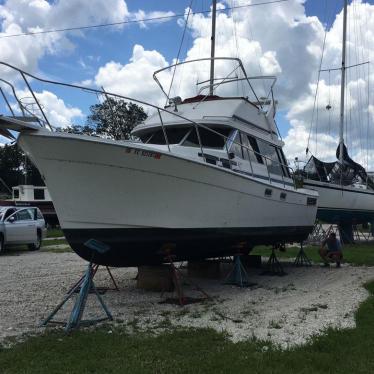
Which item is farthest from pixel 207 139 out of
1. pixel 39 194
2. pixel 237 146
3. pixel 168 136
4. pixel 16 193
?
pixel 16 193

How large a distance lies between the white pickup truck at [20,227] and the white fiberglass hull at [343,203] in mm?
10348

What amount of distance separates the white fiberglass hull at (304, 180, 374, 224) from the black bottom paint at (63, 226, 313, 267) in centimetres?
864

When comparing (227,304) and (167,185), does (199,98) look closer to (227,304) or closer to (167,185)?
(167,185)

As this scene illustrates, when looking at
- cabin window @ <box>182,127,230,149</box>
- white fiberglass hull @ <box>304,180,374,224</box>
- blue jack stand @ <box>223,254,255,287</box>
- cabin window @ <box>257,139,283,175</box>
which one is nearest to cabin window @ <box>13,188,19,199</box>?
white fiberglass hull @ <box>304,180,374,224</box>

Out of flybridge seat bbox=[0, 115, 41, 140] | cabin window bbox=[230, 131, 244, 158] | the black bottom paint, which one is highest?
cabin window bbox=[230, 131, 244, 158]

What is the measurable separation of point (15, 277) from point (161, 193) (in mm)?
5367

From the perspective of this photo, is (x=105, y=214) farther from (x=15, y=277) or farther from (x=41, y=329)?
(x=15, y=277)

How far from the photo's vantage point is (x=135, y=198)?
7.95m

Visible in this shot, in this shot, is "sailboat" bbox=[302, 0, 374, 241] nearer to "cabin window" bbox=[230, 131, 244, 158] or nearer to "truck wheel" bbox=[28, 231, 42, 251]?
"cabin window" bbox=[230, 131, 244, 158]

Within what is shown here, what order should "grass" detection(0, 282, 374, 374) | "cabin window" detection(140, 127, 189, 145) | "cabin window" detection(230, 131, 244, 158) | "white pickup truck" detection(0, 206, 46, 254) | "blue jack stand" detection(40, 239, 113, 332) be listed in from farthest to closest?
"white pickup truck" detection(0, 206, 46, 254), "cabin window" detection(230, 131, 244, 158), "cabin window" detection(140, 127, 189, 145), "blue jack stand" detection(40, 239, 113, 332), "grass" detection(0, 282, 374, 374)

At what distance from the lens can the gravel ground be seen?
6.62 meters

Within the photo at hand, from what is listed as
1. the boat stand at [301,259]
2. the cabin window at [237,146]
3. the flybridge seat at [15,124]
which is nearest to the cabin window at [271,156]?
the cabin window at [237,146]

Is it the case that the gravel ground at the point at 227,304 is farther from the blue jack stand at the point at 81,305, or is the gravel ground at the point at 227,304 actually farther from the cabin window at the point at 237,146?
the cabin window at the point at 237,146

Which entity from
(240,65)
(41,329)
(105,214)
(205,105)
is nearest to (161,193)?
(105,214)
